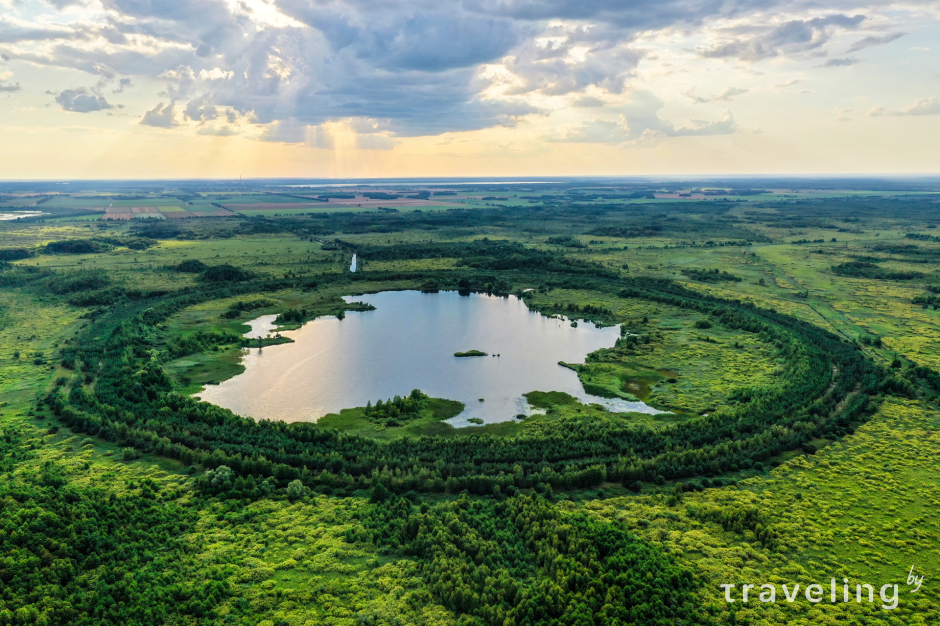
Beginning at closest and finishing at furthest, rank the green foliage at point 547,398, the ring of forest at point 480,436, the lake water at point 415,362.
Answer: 1. the ring of forest at point 480,436
2. the green foliage at point 547,398
3. the lake water at point 415,362

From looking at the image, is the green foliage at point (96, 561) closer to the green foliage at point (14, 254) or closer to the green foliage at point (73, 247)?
the green foliage at point (14, 254)

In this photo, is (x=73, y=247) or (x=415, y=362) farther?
(x=73, y=247)

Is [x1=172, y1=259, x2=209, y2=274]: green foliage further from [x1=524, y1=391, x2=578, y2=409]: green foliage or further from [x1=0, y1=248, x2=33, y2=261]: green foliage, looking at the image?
[x1=524, y1=391, x2=578, y2=409]: green foliage

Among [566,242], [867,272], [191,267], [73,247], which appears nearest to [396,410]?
[191,267]

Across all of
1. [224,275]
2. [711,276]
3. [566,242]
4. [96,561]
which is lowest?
[96,561]

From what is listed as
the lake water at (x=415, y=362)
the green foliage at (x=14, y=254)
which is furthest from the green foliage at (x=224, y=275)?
the green foliage at (x=14, y=254)

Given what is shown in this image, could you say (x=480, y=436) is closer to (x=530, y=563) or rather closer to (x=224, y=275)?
(x=530, y=563)
